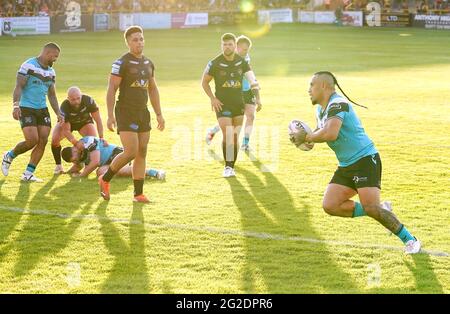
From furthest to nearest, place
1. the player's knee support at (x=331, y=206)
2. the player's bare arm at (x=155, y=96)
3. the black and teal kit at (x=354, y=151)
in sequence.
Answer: the player's bare arm at (x=155, y=96), the player's knee support at (x=331, y=206), the black and teal kit at (x=354, y=151)

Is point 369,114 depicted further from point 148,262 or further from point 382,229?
point 148,262

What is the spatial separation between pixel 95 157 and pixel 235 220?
3.80 meters

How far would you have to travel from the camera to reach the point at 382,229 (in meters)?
10.8

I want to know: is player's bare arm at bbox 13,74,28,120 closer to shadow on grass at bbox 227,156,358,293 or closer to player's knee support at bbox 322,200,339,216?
shadow on grass at bbox 227,156,358,293

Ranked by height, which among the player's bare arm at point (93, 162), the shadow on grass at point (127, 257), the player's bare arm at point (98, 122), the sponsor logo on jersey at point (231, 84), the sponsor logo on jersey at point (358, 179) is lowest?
the shadow on grass at point (127, 257)

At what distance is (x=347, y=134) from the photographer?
371 inches

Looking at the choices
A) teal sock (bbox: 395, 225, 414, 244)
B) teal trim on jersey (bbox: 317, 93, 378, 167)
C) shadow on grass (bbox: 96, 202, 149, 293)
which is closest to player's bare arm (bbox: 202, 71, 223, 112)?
shadow on grass (bbox: 96, 202, 149, 293)

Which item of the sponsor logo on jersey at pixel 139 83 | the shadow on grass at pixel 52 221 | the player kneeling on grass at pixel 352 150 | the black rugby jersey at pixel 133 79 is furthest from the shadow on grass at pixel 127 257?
the player kneeling on grass at pixel 352 150

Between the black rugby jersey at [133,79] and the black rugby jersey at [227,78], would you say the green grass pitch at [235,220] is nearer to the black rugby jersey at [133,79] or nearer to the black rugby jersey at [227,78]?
the black rugby jersey at [227,78]

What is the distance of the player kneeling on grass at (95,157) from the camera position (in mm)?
14047

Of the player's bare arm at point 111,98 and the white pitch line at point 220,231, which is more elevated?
the player's bare arm at point 111,98

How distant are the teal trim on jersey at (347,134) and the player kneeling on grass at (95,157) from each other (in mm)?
5011

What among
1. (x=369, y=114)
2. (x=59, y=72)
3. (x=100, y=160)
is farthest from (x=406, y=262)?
(x=59, y=72)

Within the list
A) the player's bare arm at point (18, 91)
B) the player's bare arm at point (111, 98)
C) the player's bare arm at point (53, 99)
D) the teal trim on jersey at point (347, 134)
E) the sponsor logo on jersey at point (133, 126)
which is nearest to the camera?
the teal trim on jersey at point (347, 134)
